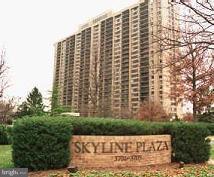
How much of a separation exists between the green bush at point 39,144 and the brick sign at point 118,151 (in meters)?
0.65

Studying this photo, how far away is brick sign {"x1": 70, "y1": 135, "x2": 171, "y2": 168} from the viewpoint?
38.2ft

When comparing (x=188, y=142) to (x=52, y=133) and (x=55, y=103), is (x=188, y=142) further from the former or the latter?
(x=55, y=103)

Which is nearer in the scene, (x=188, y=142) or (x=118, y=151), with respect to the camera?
(x=118, y=151)

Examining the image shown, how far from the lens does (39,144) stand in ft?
35.0

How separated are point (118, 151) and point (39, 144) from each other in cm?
276

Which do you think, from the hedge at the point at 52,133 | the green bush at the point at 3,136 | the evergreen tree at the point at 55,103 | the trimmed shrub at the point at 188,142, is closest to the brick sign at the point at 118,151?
the hedge at the point at 52,133

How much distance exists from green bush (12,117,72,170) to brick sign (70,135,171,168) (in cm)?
65

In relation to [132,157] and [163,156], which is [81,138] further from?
[163,156]

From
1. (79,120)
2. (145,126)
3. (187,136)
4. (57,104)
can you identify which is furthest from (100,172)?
(57,104)

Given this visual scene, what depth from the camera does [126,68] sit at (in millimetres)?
60281

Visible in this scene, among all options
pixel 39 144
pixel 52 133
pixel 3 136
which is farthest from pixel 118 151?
pixel 3 136

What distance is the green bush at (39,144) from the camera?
35.0 ft

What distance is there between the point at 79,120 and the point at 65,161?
1.39 meters

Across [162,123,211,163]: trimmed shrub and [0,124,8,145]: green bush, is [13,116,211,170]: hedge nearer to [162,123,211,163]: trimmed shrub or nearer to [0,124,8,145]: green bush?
[162,123,211,163]: trimmed shrub
